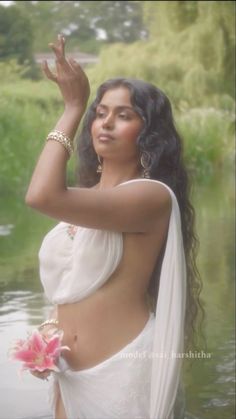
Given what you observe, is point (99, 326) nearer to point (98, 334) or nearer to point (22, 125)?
point (98, 334)

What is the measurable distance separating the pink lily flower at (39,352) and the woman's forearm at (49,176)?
317 mm

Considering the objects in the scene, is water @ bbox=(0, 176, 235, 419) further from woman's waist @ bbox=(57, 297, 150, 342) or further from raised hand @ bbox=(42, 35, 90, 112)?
raised hand @ bbox=(42, 35, 90, 112)

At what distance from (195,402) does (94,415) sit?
2267 mm

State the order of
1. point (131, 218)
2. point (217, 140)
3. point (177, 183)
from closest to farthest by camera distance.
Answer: point (131, 218) → point (177, 183) → point (217, 140)

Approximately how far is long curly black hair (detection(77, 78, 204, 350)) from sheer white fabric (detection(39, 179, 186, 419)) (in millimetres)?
86

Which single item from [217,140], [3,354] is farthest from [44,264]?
[217,140]

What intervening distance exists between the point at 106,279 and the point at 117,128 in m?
0.35

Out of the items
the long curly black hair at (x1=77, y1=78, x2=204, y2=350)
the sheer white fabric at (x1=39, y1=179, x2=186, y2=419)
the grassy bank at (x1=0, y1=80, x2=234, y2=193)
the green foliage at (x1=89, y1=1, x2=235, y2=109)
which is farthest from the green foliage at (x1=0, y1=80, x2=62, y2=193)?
the green foliage at (x1=89, y1=1, x2=235, y2=109)

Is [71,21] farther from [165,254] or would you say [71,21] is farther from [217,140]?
[165,254]

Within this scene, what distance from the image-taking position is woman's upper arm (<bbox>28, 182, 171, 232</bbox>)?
190 cm

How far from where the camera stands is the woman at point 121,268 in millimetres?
1992

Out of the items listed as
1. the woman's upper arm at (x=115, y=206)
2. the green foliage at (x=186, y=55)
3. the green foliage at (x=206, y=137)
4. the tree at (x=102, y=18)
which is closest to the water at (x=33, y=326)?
the woman's upper arm at (x=115, y=206)

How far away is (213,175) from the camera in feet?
49.2

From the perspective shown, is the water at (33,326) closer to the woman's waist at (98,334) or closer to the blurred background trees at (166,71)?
the blurred background trees at (166,71)
